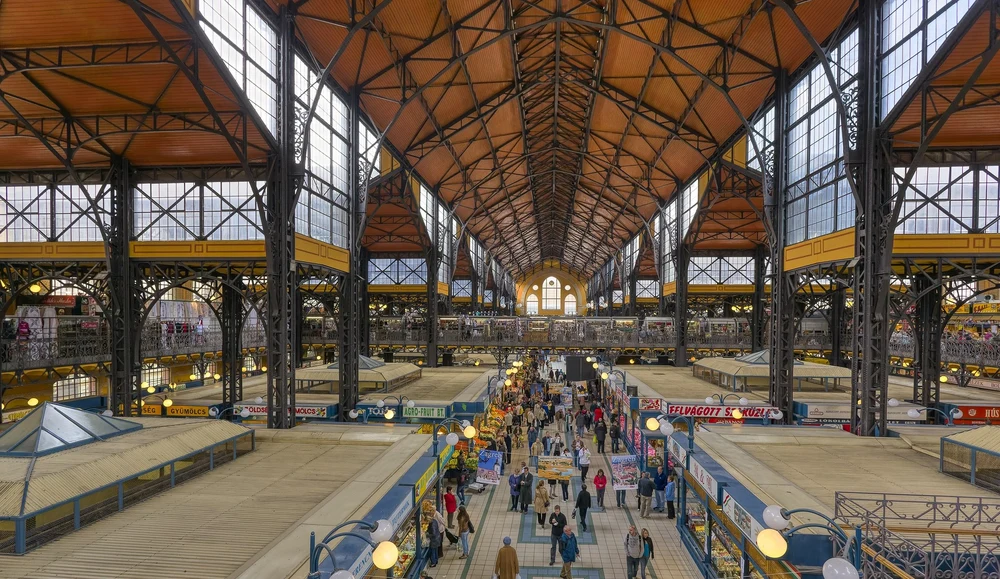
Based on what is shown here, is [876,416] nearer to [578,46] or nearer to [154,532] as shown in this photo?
[154,532]

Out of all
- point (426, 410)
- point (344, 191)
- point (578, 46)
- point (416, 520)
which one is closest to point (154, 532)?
point (416, 520)

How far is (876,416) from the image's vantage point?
15773 mm

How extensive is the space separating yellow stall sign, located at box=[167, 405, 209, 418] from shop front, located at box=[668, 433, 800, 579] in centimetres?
1677

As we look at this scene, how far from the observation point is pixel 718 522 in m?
11.4

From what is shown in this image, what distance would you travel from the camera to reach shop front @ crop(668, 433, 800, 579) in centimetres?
895

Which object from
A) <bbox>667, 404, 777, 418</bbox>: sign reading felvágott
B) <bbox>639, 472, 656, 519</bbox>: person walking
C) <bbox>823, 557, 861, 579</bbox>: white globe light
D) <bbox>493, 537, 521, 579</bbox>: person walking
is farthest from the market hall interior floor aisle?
<bbox>823, 557, 861, 579</bbox>: white globe light

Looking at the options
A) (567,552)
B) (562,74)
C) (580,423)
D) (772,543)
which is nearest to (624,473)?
(567,552)

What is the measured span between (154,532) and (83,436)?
3.30 meters

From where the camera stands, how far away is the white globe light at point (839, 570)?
5148 mm

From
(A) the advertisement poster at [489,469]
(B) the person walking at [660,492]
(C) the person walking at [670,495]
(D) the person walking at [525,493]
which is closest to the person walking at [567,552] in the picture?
(A) the advertisement poster at [489,469]

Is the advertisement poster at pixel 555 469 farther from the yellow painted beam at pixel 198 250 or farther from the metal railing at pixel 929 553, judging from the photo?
the yellow painted beam at pixel 198 250

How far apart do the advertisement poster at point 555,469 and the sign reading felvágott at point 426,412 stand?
4.24 m

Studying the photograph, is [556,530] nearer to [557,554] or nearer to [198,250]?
[557,554]

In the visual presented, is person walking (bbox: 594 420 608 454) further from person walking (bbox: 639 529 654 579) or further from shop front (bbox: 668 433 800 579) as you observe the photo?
person walking (bbox: 639 529 654 579)
